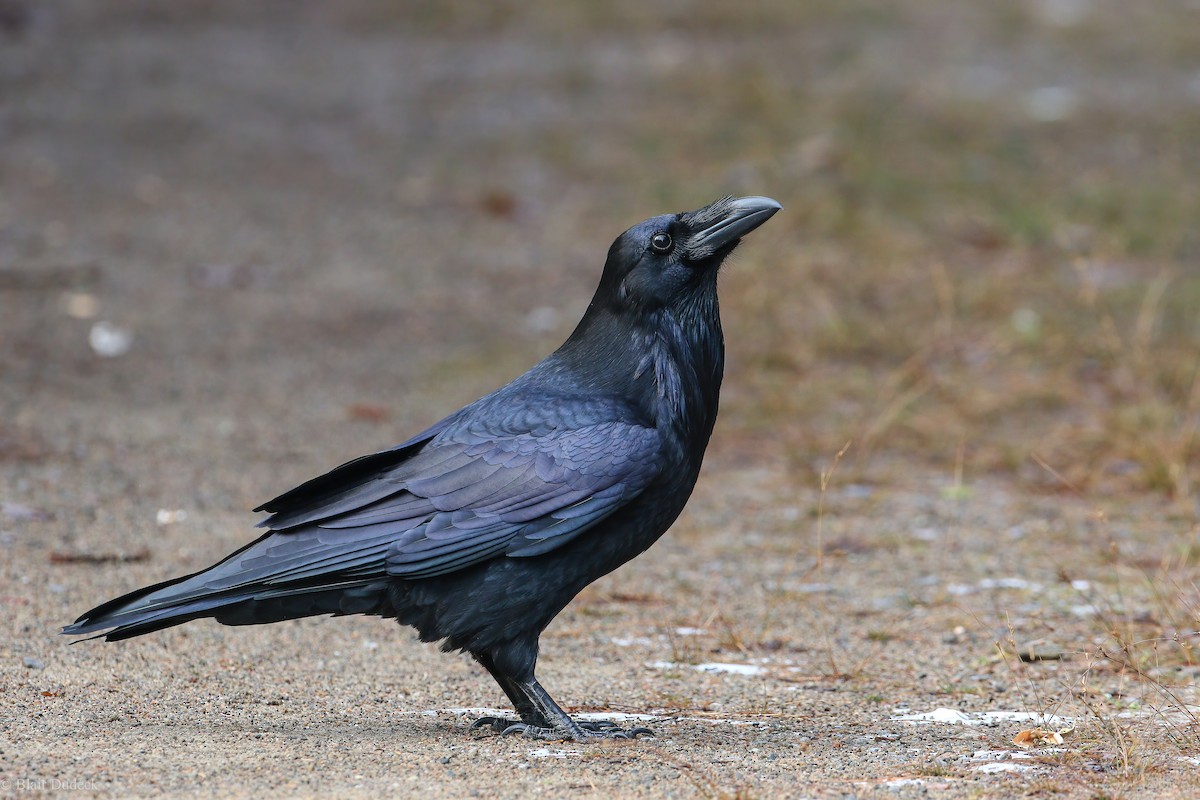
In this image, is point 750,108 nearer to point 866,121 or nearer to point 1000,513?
point 866,121

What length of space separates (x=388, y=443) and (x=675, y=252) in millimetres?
3253

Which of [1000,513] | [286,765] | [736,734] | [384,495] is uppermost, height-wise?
[384,495]

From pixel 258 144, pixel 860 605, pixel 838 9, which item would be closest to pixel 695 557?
pixel 860 605

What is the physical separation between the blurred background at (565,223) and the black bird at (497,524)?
1400mm

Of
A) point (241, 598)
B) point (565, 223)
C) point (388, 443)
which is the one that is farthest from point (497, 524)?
point (565, 223)

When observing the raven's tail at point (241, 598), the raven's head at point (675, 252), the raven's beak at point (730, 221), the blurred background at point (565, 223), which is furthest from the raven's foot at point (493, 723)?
the blurred background at point (565, 223)

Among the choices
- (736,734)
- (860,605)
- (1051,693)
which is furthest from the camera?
(860,605)

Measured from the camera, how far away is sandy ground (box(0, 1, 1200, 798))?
370 centimetres

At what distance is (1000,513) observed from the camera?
653cm

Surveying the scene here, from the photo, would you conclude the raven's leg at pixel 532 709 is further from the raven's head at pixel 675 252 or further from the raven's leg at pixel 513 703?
the raven's head at pixel 675 252

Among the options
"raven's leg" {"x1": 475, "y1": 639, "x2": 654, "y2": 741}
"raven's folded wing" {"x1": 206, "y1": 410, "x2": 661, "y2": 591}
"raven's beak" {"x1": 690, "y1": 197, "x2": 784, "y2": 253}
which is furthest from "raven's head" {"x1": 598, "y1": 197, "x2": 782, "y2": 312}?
"raven's leg" {"x1": 475, "y1": 639, "x2": 654, "y2": 741}

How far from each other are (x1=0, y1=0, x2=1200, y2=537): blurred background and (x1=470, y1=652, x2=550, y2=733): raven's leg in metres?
1.79

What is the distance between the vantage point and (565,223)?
35.7ft

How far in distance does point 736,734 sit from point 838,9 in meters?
13.7
